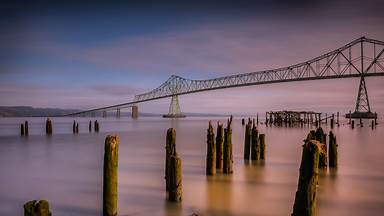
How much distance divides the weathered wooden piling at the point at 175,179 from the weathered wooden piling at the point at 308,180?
8.97 feet

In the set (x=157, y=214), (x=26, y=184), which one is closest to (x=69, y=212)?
(x=157, y=214)

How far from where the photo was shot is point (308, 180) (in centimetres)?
508

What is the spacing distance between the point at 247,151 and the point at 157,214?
785 centimetres

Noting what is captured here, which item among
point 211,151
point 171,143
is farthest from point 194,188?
point 211,151

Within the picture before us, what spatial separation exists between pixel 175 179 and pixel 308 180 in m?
3.00

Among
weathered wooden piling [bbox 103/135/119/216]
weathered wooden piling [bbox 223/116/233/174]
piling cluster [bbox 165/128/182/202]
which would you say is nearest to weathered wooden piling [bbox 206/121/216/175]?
weathered wooden piling [bbox 223/116/233/174]

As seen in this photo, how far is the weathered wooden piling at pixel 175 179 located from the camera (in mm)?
7215

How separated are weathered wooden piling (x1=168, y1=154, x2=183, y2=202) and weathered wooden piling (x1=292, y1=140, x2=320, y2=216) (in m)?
2.73

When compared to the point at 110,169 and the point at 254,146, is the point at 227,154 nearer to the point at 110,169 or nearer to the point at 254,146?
the point at 254,146

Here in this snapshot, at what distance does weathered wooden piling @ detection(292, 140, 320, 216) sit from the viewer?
16.5ft

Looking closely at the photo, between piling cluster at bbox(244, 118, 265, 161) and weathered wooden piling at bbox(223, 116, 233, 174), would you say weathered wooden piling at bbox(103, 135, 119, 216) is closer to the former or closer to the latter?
weathered wooden piling at bbox(223, 116, 233, 174)

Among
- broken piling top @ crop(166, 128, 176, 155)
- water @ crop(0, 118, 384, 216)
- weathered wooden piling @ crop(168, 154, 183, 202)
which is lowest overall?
water @ crop(0, 118, 384, 216)

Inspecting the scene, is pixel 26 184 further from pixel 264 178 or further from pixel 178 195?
pixel 264 178

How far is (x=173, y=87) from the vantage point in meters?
123
